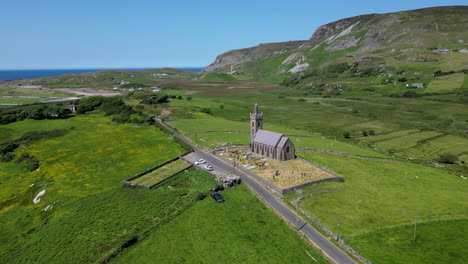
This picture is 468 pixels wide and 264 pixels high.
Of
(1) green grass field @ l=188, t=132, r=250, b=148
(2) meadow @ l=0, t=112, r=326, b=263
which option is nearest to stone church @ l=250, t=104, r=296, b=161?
(1) green grass field @ l=188, t=132, r=250, b=148

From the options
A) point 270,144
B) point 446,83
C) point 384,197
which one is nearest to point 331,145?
point 270,144

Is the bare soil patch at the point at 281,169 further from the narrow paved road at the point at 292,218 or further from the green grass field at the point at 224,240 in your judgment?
the green grass field at the point at 224,240

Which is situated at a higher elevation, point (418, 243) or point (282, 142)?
point (282, 142)

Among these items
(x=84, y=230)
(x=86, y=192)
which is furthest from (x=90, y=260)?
(x=86, y=192)

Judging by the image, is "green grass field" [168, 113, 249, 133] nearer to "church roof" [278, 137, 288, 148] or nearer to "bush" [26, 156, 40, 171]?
"church roof" [278, 137, 288, 148]

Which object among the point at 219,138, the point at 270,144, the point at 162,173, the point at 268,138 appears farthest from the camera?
the point at 219,138

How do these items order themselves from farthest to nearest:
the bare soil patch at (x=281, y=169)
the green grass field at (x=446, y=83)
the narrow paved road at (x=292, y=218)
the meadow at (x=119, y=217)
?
the green grass field at (x=446, y=83) < the bare soil patch at (x=281, y=169) < the meadow at (x=119, y=217) < the narrow paved road at (x=292, y=218)

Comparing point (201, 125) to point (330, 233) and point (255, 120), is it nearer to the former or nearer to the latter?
point (255, 120)

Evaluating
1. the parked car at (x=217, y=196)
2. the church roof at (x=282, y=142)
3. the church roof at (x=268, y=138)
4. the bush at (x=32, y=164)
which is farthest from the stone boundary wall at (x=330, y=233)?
the bush at (x=32, y=164)
